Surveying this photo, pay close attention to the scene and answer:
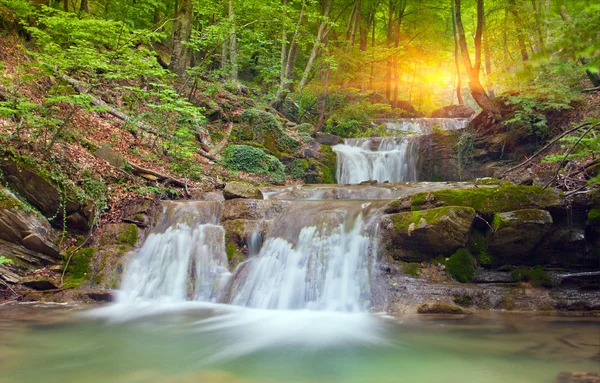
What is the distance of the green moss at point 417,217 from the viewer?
6.46 metres

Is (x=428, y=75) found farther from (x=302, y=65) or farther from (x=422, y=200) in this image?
(x=422, y=200)

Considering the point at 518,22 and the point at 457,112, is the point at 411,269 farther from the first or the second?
the point at 457,112

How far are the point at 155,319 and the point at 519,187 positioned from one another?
6609 mm

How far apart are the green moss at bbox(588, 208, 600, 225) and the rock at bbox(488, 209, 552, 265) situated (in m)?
0.68

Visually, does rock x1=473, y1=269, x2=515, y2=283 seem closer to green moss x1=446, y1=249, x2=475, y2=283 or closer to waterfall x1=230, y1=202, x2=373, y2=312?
green moss x1=446, y1=249, x2=475, y2=283

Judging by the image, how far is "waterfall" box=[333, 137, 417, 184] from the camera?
1441 centimetres

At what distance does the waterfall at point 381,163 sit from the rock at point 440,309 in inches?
334

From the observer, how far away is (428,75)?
3059 centimetres

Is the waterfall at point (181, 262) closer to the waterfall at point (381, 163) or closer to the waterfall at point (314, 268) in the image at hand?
the waterfall at point (314, 268)

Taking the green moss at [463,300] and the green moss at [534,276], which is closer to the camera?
the green moss at [463,300]

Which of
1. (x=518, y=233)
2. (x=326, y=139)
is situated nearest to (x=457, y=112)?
(x=326, y=139)

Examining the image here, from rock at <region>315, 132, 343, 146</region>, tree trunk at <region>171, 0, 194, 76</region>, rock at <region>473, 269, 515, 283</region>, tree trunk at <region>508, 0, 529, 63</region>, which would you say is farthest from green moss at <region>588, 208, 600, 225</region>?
tree trunk at <region>171, 0, 194, 76</region>

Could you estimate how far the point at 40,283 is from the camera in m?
6.77

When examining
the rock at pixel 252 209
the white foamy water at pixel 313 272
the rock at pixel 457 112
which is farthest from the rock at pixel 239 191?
the rock at pixel 457 112
